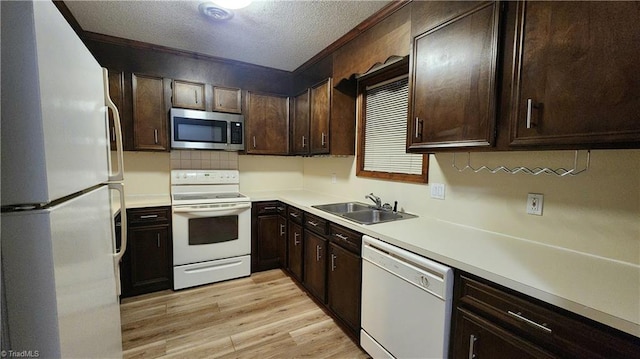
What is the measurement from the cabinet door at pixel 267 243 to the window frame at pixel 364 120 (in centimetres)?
120

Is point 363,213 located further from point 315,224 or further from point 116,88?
point 116,88

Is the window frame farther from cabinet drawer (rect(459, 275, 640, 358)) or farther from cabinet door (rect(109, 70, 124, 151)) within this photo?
cabinet door (rect(109, 70, 124, 151))

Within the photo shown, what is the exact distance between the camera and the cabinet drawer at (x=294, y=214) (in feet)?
8.91

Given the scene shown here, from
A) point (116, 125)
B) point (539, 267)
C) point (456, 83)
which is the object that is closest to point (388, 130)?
point (456, 83)

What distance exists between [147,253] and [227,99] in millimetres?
1860

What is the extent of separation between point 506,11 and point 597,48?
43cm

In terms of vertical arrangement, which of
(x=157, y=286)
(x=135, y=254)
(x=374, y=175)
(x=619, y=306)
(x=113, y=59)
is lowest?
(x=157, y=286)

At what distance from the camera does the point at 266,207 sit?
3119 mm

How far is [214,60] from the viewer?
2.99 m

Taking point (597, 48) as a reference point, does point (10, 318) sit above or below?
below

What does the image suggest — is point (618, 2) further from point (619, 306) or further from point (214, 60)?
point (214, 60)

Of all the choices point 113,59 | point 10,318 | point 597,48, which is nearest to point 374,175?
point 597,48

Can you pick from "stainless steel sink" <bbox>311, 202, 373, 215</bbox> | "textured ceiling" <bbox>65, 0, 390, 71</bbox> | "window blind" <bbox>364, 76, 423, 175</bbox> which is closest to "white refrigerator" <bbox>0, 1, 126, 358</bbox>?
"textured ceiling" <bbox>65, 0, 390, 71</bbox>

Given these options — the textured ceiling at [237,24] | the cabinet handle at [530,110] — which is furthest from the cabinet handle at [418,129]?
the textured ceiling at [237,24]
